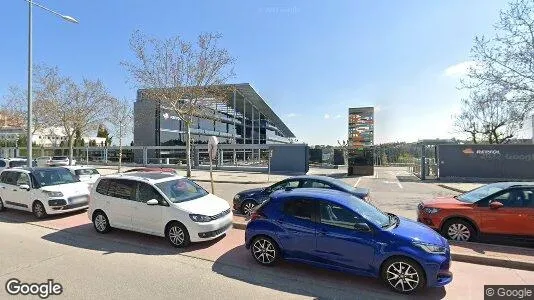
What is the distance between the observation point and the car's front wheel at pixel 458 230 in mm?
7383

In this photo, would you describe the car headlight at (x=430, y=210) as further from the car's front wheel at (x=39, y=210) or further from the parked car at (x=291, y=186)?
the car's front wheel at (x=39, y=210)

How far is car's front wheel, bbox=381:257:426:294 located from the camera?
475 cm

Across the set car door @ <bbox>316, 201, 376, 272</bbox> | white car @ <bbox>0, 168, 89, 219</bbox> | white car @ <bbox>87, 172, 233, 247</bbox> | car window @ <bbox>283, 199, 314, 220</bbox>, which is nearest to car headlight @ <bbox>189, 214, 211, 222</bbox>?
white car @ <bbox>87, 172, 233, 247</bbox>

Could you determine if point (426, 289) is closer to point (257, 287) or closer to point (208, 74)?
point (257, 287)

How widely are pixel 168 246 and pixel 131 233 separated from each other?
1616 millimetres

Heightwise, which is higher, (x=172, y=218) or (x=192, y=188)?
(x=192, y=188)

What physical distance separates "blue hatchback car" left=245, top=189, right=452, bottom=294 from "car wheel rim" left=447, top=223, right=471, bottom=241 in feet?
8.34

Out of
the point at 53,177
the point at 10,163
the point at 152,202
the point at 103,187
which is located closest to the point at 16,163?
the point at 10,163

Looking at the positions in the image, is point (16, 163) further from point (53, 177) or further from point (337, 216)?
point (337, 216)

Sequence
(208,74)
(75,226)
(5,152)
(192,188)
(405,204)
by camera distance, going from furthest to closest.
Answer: (5,152)
(208,74)
(405,204)
(75,226)
(192,188)

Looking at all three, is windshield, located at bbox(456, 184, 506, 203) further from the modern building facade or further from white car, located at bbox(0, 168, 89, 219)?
the modern building facade

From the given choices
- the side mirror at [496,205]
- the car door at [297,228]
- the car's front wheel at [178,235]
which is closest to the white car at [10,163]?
the car's front wheel at [178,235]

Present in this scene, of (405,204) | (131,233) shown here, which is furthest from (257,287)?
(405,204)

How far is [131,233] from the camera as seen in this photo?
26.6 feet
